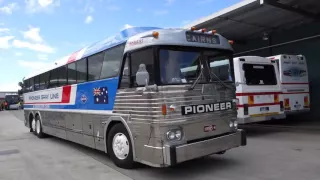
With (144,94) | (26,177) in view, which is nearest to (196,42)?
(144,94)

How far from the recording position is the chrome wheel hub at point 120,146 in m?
6.23

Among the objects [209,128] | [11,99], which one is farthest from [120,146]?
[11,99]

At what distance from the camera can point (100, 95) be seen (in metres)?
7.12

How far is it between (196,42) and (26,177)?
4416mm

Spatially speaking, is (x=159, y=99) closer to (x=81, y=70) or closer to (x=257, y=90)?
(x=81, y=70)

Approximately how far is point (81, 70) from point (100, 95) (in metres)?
1.57

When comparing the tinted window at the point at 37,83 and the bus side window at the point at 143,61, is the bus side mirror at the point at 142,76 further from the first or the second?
the tinted window at the point at 37,83

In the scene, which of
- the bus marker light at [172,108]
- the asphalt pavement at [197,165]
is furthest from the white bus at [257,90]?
the bus marker light at [172,108]

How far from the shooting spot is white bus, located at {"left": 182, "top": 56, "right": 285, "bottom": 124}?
9.90 meters

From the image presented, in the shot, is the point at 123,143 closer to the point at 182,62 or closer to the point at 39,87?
the point at 182,62

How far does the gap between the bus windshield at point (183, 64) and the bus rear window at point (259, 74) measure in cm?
422

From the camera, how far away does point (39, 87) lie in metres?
12.5

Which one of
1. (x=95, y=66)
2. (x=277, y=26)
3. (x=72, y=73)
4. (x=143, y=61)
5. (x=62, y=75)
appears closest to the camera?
(x=143, y=61)

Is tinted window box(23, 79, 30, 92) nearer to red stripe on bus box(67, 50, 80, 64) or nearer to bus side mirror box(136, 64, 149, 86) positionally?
red stripe on bus box(67, 50, 80, 64)
